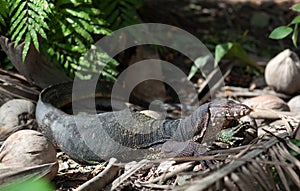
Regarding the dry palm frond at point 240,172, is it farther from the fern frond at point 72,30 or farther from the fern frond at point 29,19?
the fern frond at point 72,30

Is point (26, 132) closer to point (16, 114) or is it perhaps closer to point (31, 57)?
point (16, 114)

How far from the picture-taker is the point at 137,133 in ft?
9.22

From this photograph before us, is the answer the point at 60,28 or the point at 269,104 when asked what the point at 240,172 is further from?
the point at 60,28

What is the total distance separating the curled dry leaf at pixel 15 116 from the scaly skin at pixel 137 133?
0.67ft

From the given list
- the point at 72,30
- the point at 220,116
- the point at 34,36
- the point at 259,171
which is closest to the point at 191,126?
the point at 220,116

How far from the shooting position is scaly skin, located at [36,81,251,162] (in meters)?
2.63

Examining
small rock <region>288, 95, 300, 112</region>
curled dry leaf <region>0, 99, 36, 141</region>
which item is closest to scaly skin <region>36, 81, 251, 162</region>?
curled dry leaf <region>0, 99, 36, 141</region>

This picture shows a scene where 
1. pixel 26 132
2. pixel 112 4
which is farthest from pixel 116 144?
pixel 112 4

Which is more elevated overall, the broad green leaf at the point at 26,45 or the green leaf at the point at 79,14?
the green leaf at the point at 79,14

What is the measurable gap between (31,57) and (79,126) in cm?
79

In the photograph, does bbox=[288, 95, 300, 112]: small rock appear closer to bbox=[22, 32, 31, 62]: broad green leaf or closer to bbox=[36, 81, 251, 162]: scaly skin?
bbox=[36, 81, 251, 162]: scaly skin

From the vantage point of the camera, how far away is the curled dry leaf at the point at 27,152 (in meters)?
2.37

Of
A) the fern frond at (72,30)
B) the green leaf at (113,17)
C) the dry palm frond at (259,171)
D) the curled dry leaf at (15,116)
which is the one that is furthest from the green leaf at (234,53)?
the dry palm frond at (259,171)

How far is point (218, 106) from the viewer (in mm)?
2602
